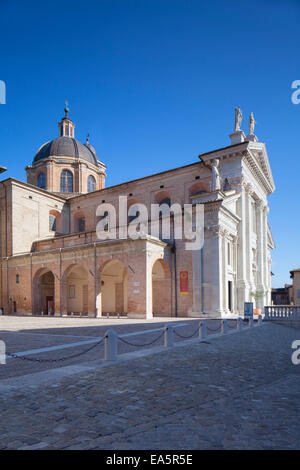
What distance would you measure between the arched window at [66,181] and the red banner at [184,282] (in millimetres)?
22163

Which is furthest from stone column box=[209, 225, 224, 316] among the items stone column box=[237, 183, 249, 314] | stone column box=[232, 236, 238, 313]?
stone column box=[237, 183, 249, 314]

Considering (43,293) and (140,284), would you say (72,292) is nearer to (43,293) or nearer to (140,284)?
(43,293)

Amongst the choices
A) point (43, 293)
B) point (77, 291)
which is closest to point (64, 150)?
point (77, 291)

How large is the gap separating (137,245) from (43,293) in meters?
12.3

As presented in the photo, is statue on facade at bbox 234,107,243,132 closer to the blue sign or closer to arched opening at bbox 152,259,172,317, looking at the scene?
arched opening at bbox 152,259,172,317

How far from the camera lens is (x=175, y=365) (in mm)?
8023

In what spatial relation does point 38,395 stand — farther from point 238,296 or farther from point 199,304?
point 238,296

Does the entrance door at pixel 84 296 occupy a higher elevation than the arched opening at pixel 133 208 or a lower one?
lower

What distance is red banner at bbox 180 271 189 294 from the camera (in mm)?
25695

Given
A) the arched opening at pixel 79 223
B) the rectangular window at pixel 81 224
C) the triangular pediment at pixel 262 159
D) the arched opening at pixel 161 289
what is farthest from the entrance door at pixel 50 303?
the triangular pediment at pixel 262 159

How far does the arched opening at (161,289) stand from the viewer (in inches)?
1040

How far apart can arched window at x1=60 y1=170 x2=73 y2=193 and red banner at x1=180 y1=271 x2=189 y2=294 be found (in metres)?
22.2

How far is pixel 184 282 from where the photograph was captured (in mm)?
25859

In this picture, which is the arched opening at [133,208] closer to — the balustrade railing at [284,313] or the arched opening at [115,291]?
the arched opening at [115,291]
